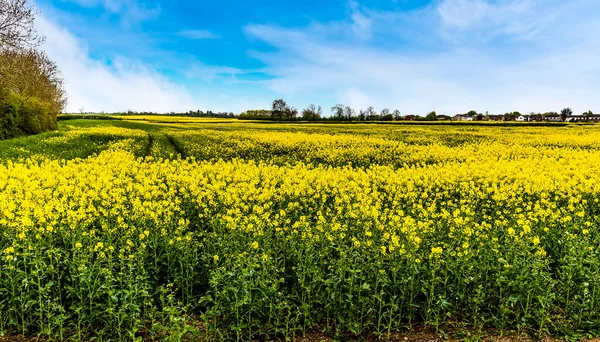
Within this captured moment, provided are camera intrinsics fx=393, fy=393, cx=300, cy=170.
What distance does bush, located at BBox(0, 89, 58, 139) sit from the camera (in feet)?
136

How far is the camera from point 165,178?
14.5 metres

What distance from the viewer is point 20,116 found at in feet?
150

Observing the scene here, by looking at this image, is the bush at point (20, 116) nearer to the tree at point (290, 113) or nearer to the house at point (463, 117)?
the tree at point (290, 113)

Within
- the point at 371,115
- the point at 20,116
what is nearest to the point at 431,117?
the point at 371,115

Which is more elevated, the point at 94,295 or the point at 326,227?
the point at 326,227

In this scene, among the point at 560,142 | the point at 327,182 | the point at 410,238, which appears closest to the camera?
the point at 410,238

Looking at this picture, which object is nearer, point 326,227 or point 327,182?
point 326,227

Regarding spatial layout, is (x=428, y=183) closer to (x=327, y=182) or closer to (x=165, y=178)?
(x=327, y=182)

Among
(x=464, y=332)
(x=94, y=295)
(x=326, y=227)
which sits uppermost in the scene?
(x=326, y=227)

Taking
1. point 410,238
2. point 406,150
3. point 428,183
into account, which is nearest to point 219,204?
point 410,238

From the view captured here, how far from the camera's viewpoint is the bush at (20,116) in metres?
Answer: 41.4

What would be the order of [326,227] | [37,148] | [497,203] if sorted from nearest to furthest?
1. [326,227]
2. [497,203]
3. [37,148]

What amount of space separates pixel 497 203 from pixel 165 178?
11289 mm

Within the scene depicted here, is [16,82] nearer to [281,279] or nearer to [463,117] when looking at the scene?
[281,279]
